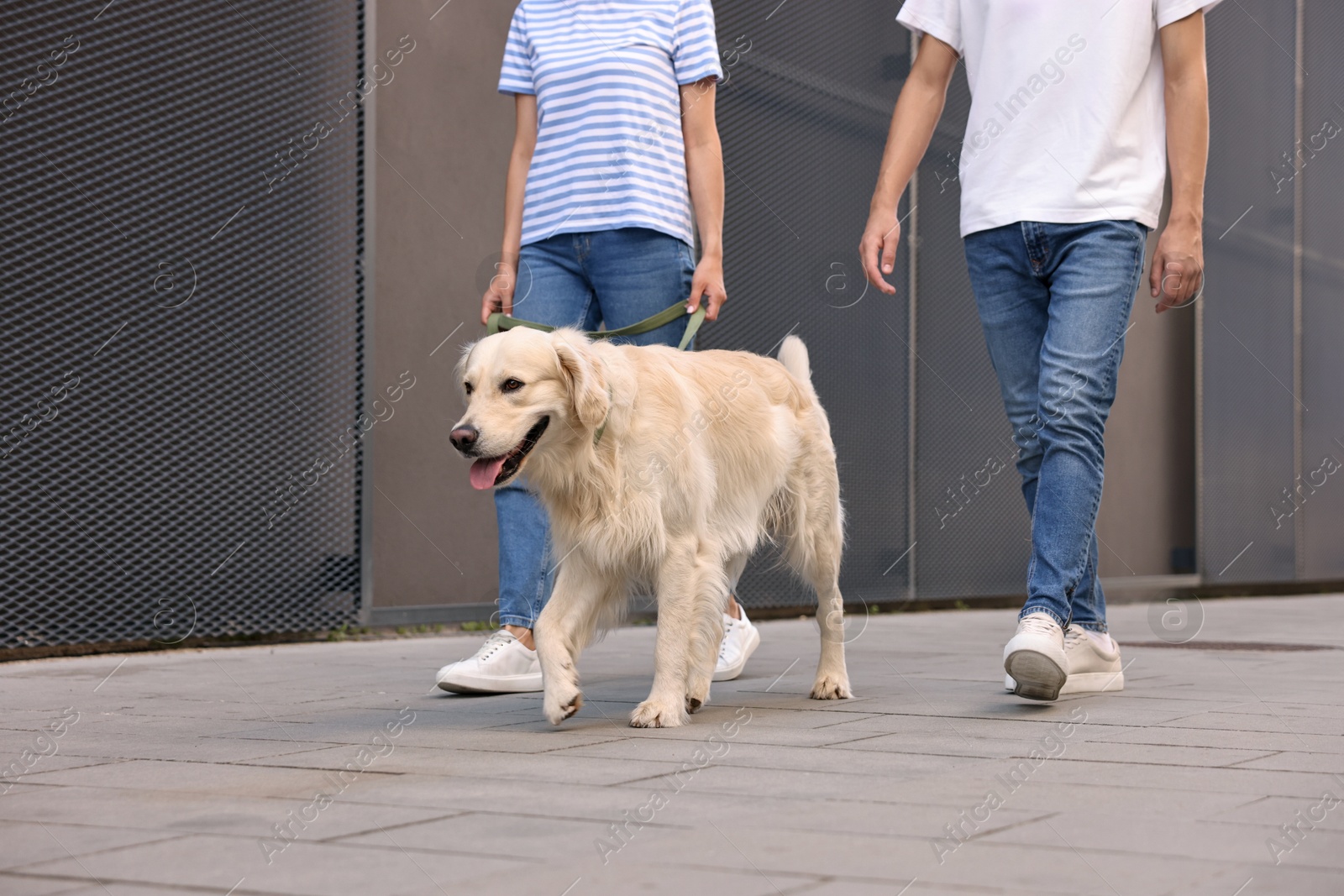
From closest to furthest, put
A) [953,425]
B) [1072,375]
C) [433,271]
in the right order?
[1072,375], [433,271], [953,425]

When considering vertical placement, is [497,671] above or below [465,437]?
below

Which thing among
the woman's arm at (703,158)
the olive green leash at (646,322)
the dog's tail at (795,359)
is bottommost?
the dog's tail at (795,359)

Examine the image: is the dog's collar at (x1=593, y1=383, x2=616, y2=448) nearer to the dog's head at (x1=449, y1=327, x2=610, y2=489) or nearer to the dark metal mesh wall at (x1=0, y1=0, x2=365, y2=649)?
the dog's head at (x1=449, y1=327, x2=610, y2=489)

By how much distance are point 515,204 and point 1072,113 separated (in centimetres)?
180

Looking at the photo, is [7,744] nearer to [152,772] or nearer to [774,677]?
[152,772]

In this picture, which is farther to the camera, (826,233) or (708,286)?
(826,233)

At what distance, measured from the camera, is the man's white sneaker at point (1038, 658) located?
372 centimetres

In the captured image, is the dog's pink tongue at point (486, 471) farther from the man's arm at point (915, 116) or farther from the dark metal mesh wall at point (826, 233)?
the dark metal mesh wall at point (826, 233)

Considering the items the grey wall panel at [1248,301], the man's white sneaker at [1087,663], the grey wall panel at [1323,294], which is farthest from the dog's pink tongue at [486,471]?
the grey wall panel at [1323,294]

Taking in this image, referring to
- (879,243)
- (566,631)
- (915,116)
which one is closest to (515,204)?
(879,243)

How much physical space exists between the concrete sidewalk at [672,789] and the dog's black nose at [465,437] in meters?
0.71

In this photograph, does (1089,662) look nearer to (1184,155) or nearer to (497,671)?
(1184,155)

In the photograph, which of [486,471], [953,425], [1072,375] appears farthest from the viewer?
[953,425]

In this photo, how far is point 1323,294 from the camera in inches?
572
